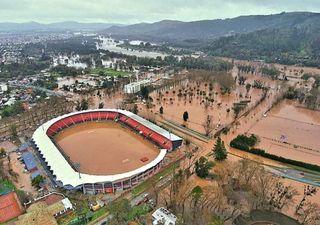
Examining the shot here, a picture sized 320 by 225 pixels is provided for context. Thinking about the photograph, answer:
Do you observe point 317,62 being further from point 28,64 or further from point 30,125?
point 28,64

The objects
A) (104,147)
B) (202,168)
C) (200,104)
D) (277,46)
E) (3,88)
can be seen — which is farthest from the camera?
(277,46)

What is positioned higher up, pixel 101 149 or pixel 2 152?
pixel 2 152

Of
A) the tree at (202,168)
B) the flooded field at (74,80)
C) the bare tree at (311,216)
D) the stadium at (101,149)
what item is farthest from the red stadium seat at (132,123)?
the flooded field at (74,80)

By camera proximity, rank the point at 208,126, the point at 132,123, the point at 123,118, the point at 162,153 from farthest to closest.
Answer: the point at 123,118 → the point at 132,123 → the point at 208,126 → the point at 162,153

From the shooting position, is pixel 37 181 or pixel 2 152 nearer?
pixel 37 181

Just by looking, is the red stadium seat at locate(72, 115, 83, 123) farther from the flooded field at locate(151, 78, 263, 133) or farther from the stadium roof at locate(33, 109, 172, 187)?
the flooded field at locate(151, 78, 263, 133)

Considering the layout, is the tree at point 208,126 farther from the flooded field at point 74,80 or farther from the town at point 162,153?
the flooded field at point 74,80

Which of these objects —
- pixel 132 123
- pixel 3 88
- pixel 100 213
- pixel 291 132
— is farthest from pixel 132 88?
pixel 100 213

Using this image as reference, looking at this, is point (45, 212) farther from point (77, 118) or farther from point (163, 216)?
point (77, 118)

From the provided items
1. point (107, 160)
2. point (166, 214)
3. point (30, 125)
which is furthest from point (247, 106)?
point (30, 125)
